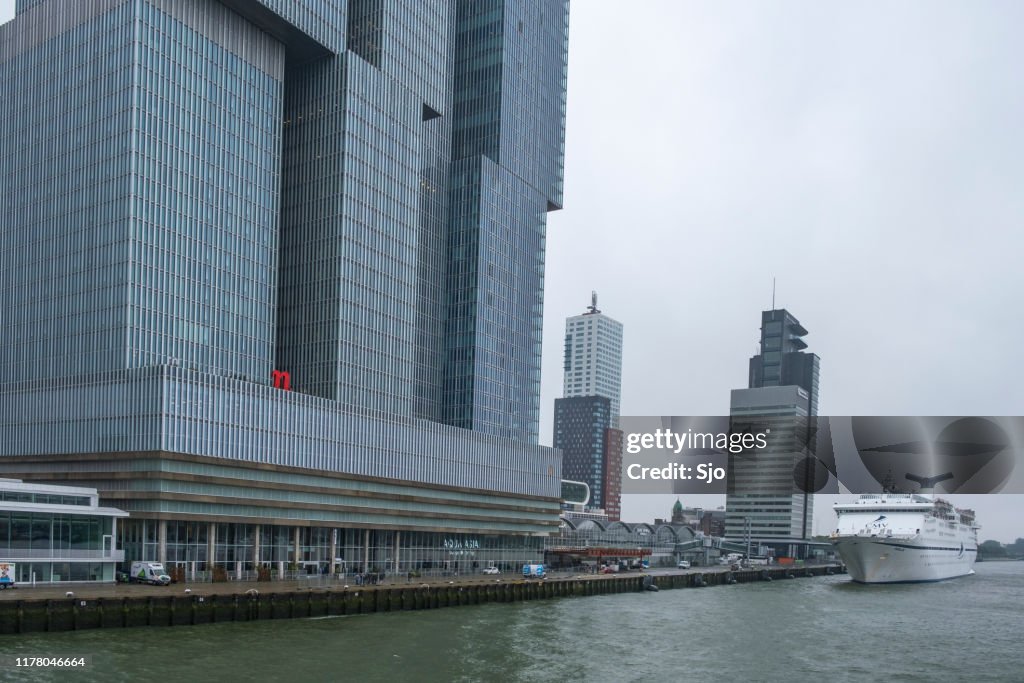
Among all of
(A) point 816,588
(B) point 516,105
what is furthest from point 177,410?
(A) point 816,588

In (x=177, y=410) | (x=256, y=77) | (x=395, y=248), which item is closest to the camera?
(x=177, y=410)

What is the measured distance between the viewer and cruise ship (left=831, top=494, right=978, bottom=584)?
18338 centimetres

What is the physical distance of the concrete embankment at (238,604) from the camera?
71.8 meters

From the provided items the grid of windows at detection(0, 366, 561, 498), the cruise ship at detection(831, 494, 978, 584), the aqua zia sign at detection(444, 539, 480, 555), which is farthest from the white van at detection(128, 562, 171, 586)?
the cruise ship at detection(831, 494, 978, 584)

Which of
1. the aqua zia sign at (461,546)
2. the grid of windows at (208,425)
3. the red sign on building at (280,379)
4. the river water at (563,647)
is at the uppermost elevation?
the red sign on building at (280,379)

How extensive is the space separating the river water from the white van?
19.6m

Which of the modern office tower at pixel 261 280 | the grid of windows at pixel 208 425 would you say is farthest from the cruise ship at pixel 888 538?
the grid of windows at pixel 208 425

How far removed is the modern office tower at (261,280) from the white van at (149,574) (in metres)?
6.73

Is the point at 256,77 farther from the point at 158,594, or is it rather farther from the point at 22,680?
the point at 22,680

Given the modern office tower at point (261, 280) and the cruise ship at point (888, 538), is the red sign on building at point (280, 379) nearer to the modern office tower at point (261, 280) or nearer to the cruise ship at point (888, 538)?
the modern office tower at point (261, 280)

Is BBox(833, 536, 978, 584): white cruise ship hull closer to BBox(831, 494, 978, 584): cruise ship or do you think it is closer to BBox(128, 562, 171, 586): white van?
BBox(831, 494, 978, 584): cruise ship

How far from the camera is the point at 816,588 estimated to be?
181 metres

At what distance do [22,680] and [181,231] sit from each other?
261ft

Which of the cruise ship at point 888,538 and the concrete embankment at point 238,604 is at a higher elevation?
the concrete embankment at point 238,604
